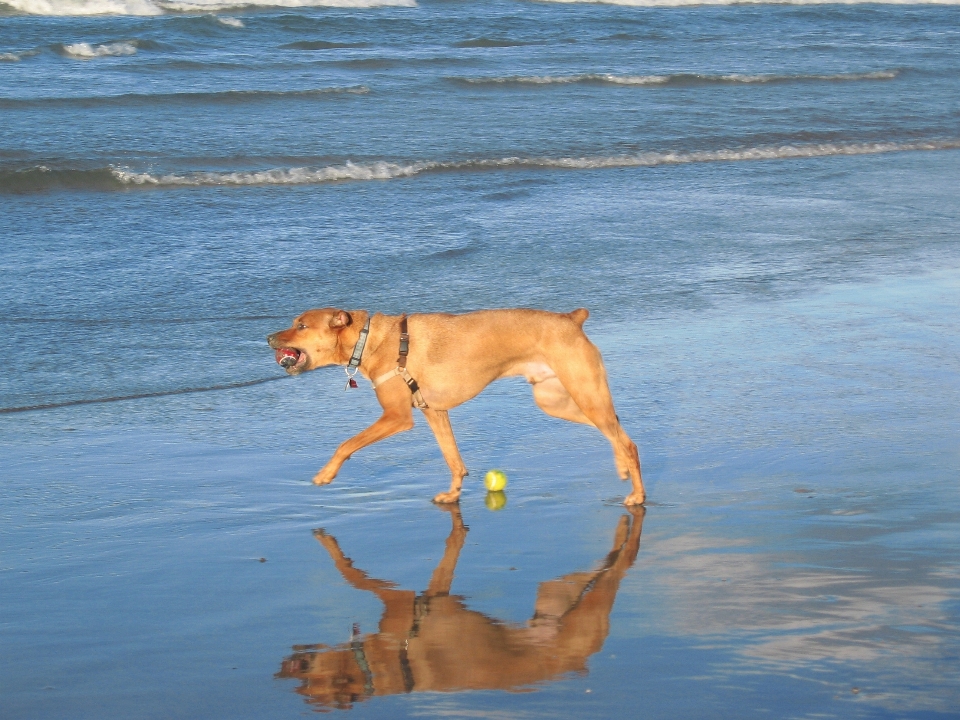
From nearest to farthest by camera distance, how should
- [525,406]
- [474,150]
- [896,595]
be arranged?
[896,595], [525,406], [474,150]

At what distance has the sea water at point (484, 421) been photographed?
4.14 meters

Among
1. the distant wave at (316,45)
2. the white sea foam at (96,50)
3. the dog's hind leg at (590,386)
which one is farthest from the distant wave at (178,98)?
the dog's hind leg at (590,386)

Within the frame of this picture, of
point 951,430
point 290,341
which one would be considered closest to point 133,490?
point 290,341

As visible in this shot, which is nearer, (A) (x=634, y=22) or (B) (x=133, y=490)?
(B) (x=133, y=490)

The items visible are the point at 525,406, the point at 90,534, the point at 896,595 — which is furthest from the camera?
the point at 525,406

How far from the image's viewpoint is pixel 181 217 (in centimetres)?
1244

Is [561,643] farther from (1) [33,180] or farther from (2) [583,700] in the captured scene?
(1) [33,180]

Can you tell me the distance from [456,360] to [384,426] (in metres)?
0.50

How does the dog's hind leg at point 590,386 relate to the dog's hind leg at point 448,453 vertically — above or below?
above

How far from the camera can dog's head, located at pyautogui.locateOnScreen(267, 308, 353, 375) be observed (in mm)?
6113

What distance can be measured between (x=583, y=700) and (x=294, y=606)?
131 cm

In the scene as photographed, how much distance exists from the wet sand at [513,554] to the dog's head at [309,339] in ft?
1.89

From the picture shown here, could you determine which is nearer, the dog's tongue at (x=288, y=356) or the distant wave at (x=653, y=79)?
the dog's tongue at (x=288, y=356)

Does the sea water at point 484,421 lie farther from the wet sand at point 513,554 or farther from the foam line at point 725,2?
the foam line at point 725,2
